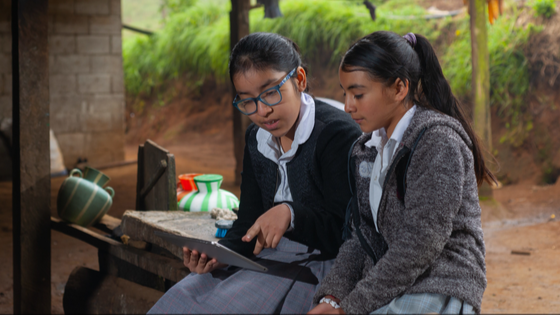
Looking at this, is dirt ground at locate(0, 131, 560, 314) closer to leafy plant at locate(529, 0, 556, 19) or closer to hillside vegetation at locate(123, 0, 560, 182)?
hillside vegetation at locate(123, 0, 560, 182)

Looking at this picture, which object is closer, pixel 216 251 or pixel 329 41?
pixel 216 251

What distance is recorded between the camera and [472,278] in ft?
4.35

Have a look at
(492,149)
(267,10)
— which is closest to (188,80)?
(267,10)

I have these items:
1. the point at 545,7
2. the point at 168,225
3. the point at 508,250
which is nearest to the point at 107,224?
the point at 168,225

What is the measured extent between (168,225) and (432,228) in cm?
154

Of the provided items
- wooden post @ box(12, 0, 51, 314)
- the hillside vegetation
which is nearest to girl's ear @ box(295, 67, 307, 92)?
wooden post @ box(12, 0, 51, 314)

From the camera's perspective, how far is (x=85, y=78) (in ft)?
27.1

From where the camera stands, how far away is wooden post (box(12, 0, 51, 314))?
2.98m

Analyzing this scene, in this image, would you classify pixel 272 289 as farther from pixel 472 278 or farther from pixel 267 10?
pixel 267 10

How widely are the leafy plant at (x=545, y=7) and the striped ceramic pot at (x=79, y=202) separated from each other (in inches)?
230

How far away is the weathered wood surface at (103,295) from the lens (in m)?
2.77

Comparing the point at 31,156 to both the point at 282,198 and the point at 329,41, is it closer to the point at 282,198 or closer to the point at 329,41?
the point at 282,198

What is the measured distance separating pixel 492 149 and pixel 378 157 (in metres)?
5.36

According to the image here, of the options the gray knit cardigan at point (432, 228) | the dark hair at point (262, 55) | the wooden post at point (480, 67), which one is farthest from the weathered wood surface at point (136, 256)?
the wooden post at point (480, 67)
